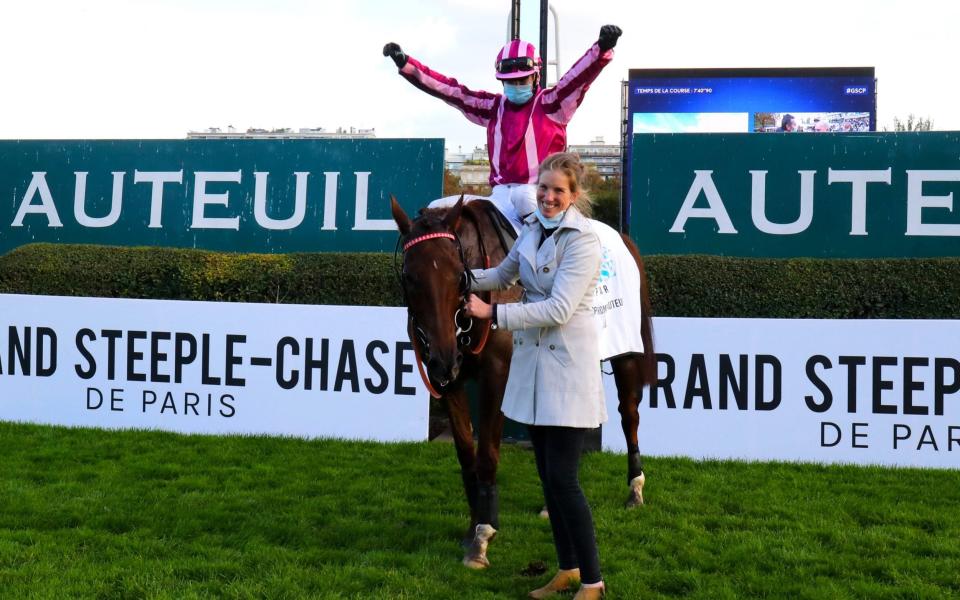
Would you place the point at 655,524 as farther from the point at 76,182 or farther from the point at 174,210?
the point at 76,182

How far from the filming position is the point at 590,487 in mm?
4902

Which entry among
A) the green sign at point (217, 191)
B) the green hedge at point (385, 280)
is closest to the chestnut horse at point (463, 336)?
the green hedge at point (385, 280)

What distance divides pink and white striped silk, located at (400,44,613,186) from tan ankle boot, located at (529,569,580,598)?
2.06 meters

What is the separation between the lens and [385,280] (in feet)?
24.7

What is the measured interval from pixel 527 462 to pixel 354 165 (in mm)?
4026

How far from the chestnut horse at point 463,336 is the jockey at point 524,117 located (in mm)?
351

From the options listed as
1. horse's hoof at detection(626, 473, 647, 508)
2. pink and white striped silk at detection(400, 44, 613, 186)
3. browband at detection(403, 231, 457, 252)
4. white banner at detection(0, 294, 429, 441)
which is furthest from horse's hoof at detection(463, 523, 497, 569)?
white banner at detection(0, 294, 429, 441)

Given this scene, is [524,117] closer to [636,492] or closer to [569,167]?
[569,167]

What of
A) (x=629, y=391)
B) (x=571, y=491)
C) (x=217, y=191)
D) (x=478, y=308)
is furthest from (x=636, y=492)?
(x=217, y=191)

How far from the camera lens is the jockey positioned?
4188 millimetres

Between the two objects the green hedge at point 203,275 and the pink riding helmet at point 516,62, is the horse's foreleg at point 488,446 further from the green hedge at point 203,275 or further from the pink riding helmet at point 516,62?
the green hedge at point 203,275

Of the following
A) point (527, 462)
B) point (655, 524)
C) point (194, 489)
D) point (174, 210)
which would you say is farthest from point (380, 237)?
point (655, 524)

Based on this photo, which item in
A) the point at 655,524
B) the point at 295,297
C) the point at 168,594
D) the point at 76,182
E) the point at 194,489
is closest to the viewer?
the point at 168,594

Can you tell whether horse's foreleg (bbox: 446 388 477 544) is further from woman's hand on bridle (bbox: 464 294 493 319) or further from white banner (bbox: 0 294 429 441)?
white banner (bbox: 0 294 429 441)
